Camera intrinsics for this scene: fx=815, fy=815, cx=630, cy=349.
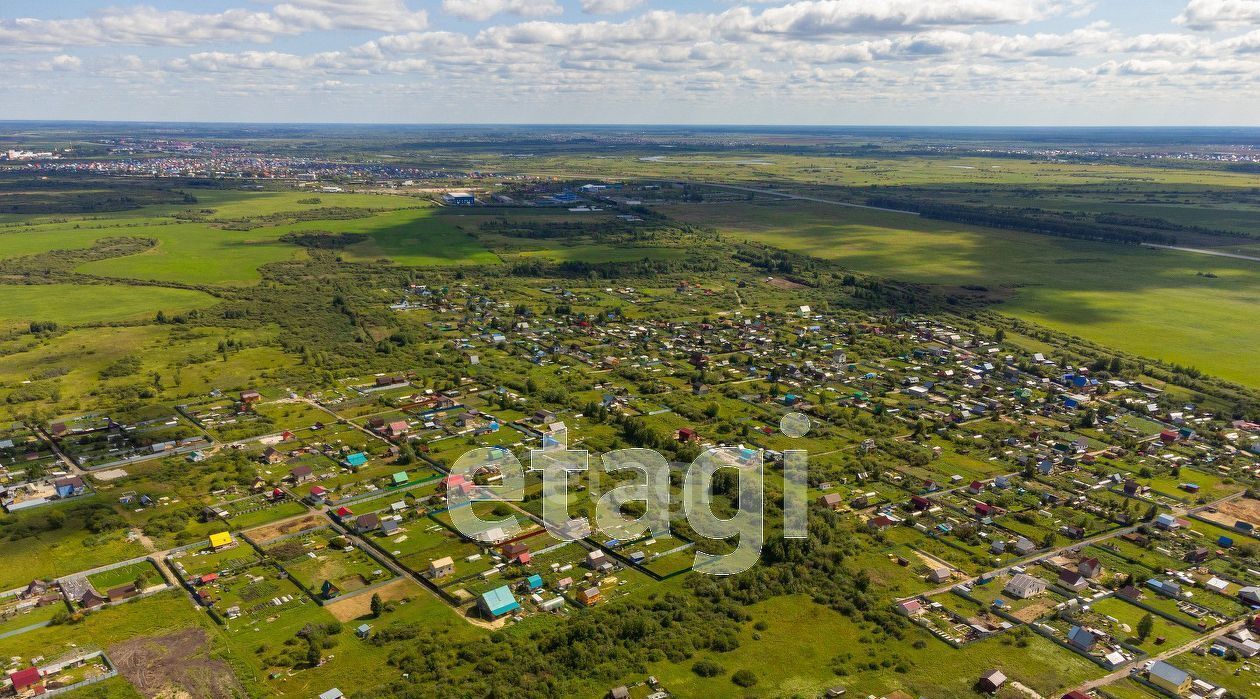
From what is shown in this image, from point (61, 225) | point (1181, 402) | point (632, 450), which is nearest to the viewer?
point (632, 450)

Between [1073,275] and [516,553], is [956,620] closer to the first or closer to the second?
[516,553]

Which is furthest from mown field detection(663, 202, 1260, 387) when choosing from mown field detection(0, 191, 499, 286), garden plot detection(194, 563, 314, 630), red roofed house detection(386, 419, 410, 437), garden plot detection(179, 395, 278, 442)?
garden plot detection(179, 395, 278, 442)

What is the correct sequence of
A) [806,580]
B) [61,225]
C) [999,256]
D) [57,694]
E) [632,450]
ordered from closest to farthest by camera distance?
[57,694] → [806,580] → [632,450] → [999,256] → [61,225]

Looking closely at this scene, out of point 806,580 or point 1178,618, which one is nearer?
point 1178,618

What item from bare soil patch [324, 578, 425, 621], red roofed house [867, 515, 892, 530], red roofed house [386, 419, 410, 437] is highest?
red roofed house [386, 419, 410, 437]

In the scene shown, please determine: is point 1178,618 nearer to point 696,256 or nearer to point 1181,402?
point 1181,402

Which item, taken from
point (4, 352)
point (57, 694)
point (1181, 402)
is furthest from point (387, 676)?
point (4, 352)

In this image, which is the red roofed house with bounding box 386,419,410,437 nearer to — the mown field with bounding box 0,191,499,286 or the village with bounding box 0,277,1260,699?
the village with bounding box 0,277,1260,699
